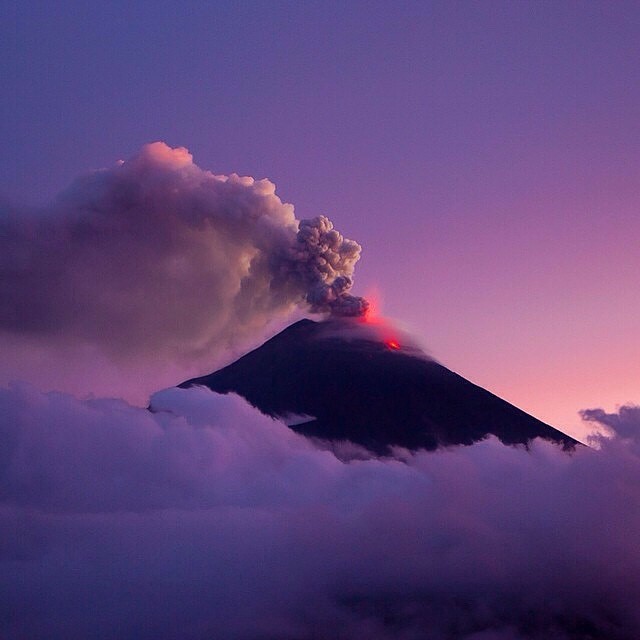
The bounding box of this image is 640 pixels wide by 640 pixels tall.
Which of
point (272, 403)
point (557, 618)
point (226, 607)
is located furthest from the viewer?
point (226, 607)

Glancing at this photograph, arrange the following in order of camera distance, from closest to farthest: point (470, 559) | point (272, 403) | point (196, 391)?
point (272, 403) < point (196, 391) < point (470, 559)

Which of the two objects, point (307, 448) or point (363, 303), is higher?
point (363, 303)

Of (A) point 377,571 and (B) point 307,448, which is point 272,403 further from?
(A) point 377,571

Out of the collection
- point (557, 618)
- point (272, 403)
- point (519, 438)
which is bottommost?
point (557, 618)

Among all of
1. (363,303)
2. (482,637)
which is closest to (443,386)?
(363,303)

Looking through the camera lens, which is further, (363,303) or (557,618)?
(557,618)

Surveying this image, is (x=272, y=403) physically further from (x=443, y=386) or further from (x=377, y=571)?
(x=377, y=571)
